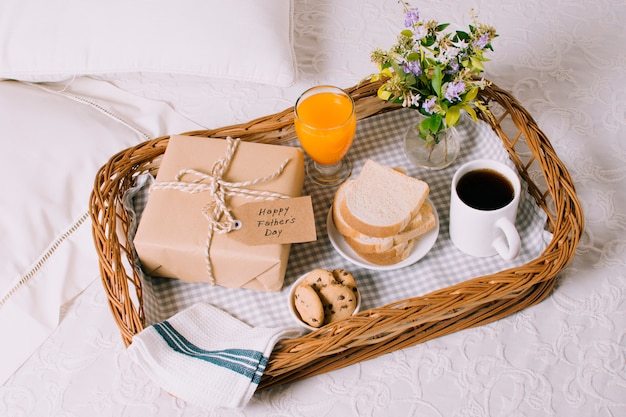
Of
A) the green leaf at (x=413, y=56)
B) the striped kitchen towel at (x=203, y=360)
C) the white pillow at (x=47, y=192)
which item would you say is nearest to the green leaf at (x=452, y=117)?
the green leaf at (x=413, y=56)

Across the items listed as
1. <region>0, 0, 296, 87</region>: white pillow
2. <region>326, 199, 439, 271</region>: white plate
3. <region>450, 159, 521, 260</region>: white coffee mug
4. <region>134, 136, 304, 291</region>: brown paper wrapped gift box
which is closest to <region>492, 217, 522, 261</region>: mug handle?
<region>450, 159, 521, 260</region>: white coffee mug

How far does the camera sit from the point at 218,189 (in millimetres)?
1049

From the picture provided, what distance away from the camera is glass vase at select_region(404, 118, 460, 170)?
3.85ft

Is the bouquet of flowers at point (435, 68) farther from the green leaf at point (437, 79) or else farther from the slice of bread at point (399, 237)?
the slice of bread at point (399, 237)

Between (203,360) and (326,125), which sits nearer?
(203,360)

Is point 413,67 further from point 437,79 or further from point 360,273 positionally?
point 360,273

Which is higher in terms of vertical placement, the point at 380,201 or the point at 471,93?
the point at 471,93

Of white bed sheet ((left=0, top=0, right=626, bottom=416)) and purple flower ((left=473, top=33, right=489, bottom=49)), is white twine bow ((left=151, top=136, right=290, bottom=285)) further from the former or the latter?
purple flower ((left=473, top=33, right=489, bottom=49))

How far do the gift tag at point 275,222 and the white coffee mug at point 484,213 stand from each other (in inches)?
9.7

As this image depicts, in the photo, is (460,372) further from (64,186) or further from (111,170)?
(64,186)

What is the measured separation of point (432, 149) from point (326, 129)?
232mm

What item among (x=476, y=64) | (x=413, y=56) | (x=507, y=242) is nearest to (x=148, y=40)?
(x=413, y=56)

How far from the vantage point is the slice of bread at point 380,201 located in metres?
1.01

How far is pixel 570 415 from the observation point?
0.94 meters
